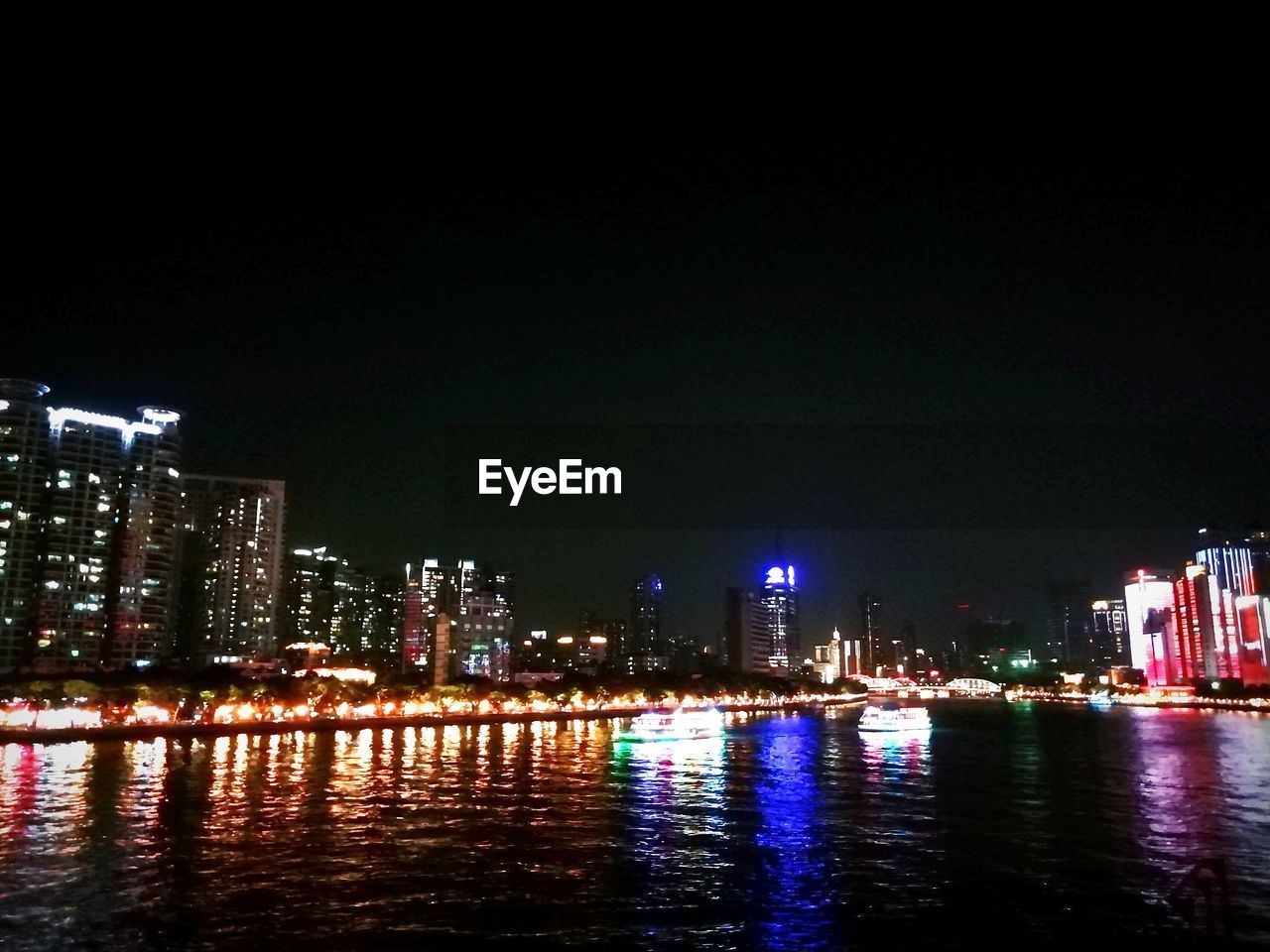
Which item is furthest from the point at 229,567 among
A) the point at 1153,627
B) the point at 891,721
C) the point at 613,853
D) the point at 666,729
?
the point at 1153,627

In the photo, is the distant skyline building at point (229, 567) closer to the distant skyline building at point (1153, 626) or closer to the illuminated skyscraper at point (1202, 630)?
the illuminated skyscraper at point (1202, 630)

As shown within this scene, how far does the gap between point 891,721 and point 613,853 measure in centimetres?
4803

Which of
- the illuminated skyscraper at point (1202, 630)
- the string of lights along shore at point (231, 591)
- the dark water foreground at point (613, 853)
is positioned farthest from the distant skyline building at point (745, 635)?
the dark water foreground at point (613, 853)

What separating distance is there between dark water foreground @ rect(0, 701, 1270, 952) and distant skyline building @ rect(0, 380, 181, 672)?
42283 mm

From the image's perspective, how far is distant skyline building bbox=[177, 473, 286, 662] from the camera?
320 feet

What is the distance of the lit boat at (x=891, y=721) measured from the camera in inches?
2389

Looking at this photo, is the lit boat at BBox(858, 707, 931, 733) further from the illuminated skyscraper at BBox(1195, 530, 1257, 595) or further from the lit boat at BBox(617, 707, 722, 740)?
the illuminated skyscraper at BBox(1195, 530, 1257, 595)

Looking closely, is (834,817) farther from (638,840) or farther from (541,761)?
(541,761)

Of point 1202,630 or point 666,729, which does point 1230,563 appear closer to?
point 1202,630

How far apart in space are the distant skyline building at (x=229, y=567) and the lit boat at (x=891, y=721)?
208ft

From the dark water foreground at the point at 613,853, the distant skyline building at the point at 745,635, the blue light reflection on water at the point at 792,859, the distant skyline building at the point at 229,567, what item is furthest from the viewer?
the distant skyline building at the point at 745,635

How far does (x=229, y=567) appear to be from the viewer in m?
99.2

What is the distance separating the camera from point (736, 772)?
3294cm

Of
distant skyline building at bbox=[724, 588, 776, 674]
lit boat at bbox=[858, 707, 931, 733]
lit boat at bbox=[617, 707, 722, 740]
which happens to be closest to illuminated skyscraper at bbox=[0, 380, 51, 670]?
lit boat at bbox=[617, 707, 722, 740]
